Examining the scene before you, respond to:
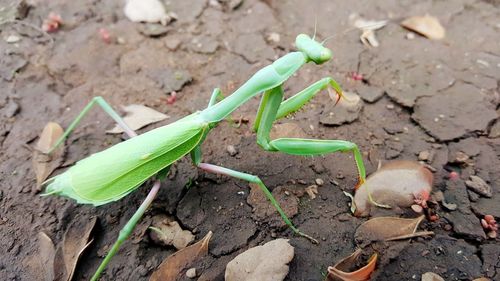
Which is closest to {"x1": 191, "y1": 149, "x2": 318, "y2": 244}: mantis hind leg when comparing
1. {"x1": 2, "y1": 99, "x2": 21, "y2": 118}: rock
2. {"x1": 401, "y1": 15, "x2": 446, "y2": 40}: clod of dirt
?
{"x1": 2, "y1": 99, "x2": 21, "y2": 118}: rock

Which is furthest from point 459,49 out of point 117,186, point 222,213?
point 117,186

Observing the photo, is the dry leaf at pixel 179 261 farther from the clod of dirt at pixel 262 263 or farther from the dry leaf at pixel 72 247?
the dry leaf at pixel 72 247

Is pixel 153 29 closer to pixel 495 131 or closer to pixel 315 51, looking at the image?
pixel 315 51

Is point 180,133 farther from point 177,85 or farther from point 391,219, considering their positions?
point 391,219

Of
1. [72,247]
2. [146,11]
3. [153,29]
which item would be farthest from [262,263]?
[146,11]

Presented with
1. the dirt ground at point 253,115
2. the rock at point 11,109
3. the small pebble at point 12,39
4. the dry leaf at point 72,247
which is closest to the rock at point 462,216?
the dirt ground at point 253,115

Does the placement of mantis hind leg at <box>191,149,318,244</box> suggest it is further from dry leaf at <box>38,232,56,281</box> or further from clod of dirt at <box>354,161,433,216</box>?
dry leaf at <box>38,232,56,281</box>

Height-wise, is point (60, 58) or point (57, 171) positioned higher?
point (60, 58)
